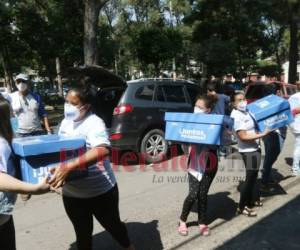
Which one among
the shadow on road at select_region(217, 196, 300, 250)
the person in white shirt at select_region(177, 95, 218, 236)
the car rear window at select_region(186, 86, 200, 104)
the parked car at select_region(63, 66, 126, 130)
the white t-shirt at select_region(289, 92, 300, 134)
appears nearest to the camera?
the shadow on road at select_region(217, 196, 300, 250)

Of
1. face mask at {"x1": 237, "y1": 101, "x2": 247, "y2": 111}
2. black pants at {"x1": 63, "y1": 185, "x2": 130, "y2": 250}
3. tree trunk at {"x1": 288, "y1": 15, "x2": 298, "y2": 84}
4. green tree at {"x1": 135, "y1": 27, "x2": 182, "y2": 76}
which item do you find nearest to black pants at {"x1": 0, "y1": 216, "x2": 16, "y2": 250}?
black pants at {"x1": 63, "y1": 185, "x2": 130, "y2": 250}

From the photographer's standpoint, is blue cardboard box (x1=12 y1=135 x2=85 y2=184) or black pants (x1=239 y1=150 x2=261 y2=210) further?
black pants (x1=239 y1=150 x2=261 y2=210)

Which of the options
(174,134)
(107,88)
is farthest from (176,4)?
(174,134)

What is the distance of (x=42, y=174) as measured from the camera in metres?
2.50

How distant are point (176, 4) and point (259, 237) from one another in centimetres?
4054

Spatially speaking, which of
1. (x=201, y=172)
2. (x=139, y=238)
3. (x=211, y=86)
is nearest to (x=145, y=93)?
(x=211, y=86)

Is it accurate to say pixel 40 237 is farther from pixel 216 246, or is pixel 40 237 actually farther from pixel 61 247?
pixel 216 246

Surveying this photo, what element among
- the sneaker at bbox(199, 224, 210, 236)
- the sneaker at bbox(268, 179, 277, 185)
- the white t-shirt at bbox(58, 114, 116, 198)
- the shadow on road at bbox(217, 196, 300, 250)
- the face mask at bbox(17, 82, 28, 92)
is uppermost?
the face mask at bbox(17, 82, 28, 92)

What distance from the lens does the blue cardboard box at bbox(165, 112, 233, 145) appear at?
13.0ft

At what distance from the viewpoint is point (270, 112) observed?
476 centimetres

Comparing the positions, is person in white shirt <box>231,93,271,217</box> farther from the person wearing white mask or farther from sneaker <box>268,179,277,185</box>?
the person wearing white mask

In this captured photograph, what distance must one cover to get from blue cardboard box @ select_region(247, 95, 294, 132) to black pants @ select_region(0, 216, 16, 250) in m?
3.03

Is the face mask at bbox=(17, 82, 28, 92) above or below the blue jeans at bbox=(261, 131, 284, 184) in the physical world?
above

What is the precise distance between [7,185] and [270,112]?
3328 millimetres
